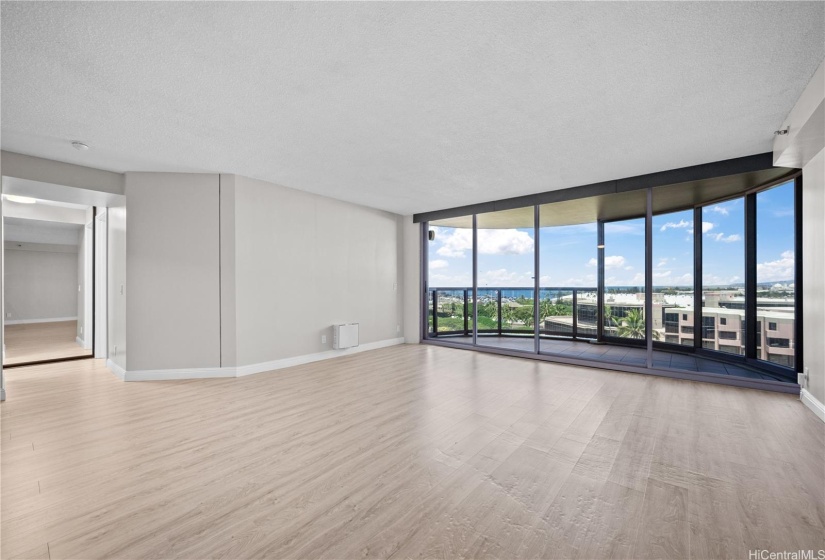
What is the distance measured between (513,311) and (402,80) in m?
6.19

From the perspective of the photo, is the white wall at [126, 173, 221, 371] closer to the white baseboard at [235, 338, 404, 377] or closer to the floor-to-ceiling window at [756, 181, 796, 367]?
the white baseboard at [235, 338, 404, 377]

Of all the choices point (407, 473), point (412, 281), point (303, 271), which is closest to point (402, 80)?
point (407, 473)

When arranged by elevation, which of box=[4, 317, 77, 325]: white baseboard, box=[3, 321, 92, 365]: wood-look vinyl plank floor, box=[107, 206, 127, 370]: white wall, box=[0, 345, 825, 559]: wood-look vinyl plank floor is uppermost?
box=[107, 206, 127, 370]: white wall

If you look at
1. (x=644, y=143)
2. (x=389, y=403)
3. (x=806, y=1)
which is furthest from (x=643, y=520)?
(x=644, y=143)

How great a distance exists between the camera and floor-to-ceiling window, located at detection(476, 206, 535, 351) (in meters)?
6.50

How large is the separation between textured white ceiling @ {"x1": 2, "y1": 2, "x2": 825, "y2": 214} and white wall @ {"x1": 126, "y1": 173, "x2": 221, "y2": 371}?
1.60 ft

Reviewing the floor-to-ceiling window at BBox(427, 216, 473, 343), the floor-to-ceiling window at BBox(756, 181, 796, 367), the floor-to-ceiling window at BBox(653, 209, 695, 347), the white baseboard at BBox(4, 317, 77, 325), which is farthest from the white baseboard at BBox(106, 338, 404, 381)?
the white baseboard at BBox(4, 317, 77, 325)

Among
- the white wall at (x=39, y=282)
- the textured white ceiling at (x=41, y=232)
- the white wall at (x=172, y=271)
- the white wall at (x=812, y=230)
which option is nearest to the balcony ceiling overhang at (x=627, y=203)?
the white wall at (x=812, y=230)

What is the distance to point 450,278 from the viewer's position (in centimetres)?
714

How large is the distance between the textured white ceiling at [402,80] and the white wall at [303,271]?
1.05 meters

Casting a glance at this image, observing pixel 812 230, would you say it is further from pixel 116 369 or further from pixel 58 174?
pixel 116 369

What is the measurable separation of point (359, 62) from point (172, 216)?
3.48 metres

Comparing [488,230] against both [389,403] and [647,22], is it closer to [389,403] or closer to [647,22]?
[389,403]

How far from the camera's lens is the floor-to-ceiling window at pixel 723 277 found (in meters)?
4.71
